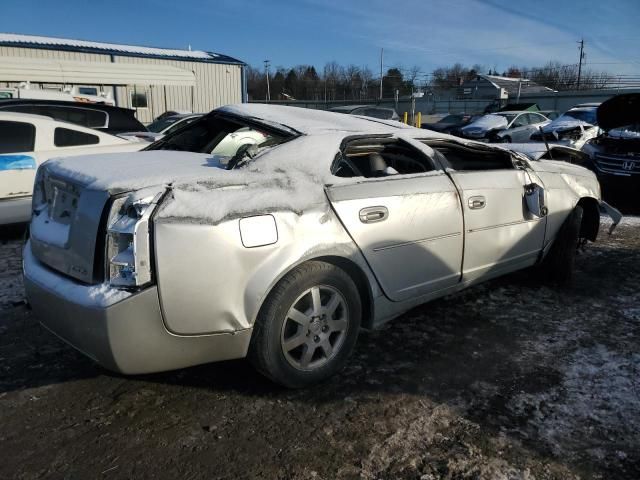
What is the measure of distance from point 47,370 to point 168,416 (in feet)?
3.07

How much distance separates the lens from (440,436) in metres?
2.44

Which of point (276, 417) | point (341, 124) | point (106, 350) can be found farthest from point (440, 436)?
point (341, 124)

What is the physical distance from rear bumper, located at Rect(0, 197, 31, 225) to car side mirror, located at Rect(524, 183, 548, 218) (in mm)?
5043

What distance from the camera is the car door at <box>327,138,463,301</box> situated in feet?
9.46

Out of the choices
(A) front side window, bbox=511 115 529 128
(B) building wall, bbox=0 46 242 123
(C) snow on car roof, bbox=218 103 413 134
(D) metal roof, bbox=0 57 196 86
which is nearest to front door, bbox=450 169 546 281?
(C) snow on car roof, bbox=218 103 413 134

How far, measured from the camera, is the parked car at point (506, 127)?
1680cm

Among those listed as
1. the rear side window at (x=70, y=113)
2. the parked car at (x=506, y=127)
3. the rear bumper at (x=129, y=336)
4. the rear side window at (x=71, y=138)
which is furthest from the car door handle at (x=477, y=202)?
the parked car at (x=506, y=127)

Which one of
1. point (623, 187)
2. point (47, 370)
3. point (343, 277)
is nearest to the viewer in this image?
point (343, 277)

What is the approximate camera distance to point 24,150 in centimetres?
591

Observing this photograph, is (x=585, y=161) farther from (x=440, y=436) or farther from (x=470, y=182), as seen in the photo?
(x=440, y=436)

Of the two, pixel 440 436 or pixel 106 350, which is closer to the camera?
pixel 106 350

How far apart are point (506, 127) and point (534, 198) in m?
14.5

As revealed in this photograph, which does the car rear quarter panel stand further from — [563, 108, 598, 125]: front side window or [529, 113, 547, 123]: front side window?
[529, 113, 547, 123]: front side window

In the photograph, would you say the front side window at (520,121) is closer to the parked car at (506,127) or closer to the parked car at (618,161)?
the parked car at (506,127)
